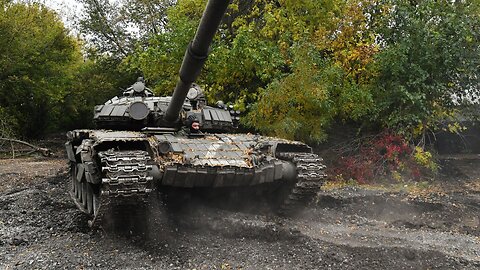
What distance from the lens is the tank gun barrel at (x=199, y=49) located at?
16.4 ft

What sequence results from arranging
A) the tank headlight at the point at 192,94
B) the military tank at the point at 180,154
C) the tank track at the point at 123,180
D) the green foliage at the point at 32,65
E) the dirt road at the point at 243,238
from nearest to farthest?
the dirt road at the point at 243,238 → the tank track at the point at 123,180 → the military tank at the point at 180,154 → the tank headlight at the point at 192,94 → the green foliage at the point at 32,65

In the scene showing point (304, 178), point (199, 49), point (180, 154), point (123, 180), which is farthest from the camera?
point (304, 178)

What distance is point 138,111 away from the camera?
8.84m

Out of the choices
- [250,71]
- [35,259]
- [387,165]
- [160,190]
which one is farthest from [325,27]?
[35,259]

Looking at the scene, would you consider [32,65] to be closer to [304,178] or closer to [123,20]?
[123,20]

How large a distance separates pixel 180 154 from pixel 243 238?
153 cm

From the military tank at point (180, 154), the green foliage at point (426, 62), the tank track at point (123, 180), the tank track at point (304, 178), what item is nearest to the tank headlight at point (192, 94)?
the military tank at point (180, 154)

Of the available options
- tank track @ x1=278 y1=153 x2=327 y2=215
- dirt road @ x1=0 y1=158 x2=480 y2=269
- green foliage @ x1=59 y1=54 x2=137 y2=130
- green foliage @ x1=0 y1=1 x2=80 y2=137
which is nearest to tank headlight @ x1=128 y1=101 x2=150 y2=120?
dirt road @ x1=0 y1=158 x2=480 y2=269

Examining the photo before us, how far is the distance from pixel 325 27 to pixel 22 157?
12.2m

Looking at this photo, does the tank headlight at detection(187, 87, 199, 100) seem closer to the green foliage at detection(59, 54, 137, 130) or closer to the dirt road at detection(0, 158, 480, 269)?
the dirt road at detection(0, 158, 480, 269)

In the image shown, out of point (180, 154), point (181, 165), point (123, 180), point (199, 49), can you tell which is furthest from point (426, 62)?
point (123, 180)

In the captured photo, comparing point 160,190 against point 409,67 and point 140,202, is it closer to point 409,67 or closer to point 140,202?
point 140,202

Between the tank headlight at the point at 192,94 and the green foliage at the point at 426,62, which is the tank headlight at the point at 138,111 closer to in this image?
the tank headlight at the point at 192,94

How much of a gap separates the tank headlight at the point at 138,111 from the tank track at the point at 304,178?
237 cm
